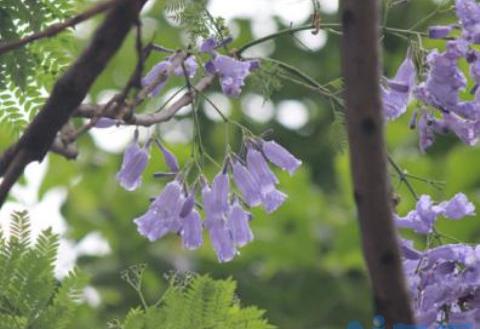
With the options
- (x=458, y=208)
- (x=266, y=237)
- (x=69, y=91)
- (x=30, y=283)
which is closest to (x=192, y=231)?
(x=30, y=283)

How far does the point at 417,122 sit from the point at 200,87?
0.89ft

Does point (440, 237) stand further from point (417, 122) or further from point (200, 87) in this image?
point (200, 87)

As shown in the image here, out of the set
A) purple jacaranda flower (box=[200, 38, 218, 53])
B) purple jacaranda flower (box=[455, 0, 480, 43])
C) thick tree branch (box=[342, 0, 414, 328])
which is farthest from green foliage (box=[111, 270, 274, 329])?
thick tree branch (box=[342, 0, 414, 328])

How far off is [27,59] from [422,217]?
0.45m

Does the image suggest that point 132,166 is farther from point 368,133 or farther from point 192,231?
point 368,133

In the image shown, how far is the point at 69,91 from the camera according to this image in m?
0.77

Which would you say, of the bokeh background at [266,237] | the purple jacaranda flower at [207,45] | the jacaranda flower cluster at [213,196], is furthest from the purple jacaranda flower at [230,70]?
the bokeh background at [266,237]

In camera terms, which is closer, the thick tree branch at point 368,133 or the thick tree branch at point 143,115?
the thick tree branch at point 368,133

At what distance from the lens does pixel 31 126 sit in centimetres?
79

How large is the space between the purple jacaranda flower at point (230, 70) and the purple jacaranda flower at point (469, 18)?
0.21 meters

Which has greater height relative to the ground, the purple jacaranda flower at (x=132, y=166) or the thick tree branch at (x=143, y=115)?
the thick tree branch at (x=143, y=115)

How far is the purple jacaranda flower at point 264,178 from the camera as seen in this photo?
1.24 meters

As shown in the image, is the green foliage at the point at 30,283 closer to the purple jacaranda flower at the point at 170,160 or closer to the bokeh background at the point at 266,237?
the purple jacaranda flower at the point at 170,160

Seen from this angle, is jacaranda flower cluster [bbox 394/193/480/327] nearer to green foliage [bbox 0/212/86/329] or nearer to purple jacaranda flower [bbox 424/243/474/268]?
purple jacaranda flower [bbox 424/243/474/268]
